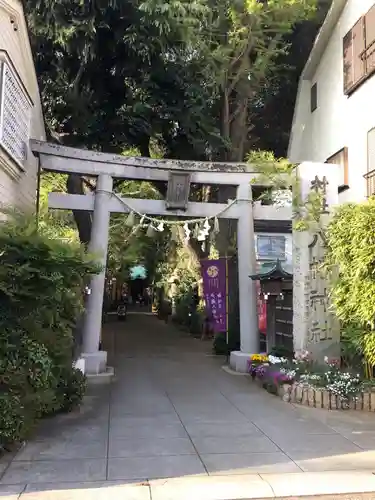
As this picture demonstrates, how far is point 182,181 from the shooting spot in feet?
41.5

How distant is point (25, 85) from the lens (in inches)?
410

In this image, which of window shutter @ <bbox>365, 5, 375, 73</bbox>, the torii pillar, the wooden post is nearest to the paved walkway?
the torii pillar

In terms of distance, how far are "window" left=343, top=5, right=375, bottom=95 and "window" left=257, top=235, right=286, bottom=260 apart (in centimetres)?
679

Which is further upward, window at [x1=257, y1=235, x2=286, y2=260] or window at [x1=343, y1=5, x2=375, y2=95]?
window at [x1=343, y1=5, x2=375, y2=95]

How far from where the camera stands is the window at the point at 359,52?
11.7m

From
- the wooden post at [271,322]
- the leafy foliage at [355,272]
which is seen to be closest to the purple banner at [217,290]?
the wooden post at [271,322]

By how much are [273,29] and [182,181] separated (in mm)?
8124

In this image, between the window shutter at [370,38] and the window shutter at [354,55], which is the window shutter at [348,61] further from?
the window shutter at [370,38]

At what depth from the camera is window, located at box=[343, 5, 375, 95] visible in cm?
1170

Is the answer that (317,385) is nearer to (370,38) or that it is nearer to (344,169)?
(344,169)

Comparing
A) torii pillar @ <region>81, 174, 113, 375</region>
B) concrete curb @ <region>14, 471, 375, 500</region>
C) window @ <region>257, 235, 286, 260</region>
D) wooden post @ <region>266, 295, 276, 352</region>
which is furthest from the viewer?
window @ <region>257, 235, 286, 260</region>

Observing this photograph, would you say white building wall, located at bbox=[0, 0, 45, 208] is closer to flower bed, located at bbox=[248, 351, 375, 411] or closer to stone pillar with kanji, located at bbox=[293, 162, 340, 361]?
stone pillar with kanji, located at bbox=[293, 162, 340, 361]

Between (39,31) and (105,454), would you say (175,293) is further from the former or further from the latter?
(105,454)

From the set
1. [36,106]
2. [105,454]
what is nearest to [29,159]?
[36,106]
